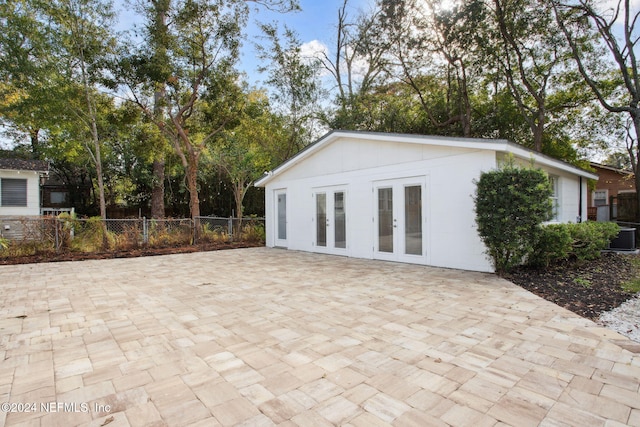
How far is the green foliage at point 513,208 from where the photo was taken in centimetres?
525

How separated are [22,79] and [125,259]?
650 centimetres

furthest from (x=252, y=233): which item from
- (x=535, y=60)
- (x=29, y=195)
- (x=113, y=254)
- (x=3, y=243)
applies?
(x=535, y=60)

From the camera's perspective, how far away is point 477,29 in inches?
475

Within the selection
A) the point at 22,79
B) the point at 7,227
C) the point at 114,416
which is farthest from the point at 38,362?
the point at 22,79

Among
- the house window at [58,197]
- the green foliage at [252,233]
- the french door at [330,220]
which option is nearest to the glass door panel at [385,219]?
the french door at [330,220]

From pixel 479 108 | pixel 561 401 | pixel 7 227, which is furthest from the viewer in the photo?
pixel 479 108

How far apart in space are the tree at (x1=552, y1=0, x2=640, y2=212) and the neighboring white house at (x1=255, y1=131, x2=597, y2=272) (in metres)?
3.38

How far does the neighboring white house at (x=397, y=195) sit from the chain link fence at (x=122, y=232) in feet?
7.16

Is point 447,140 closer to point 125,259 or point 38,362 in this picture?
point 38,362

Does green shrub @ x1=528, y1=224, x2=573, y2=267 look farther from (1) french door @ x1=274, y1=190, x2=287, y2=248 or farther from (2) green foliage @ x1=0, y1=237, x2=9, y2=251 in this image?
(2) green foliage @ x1=0, y1=237, x2=9, y2=251

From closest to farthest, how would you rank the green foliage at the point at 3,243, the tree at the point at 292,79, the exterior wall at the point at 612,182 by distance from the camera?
the green foliage at the point at 3,243 < the tree at the point at 292,79 < the exterior wall at the point at 612,182

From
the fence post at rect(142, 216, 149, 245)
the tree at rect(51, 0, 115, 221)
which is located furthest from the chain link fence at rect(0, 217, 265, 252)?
the tree at rect(51, 0, 115, 221)

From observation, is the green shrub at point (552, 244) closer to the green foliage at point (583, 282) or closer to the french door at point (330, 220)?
the green foliage at point (583, 282)

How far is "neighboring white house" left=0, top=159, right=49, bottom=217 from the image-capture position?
11.7 metres
